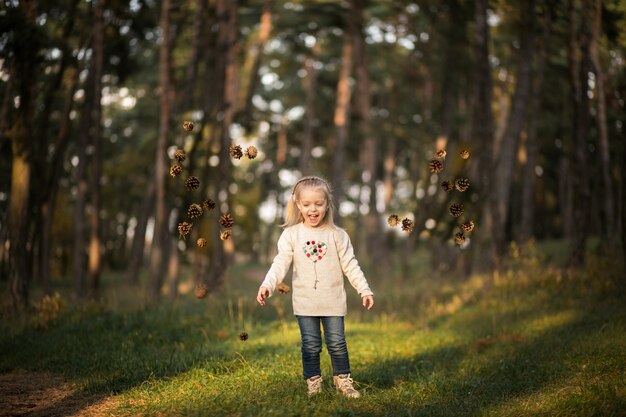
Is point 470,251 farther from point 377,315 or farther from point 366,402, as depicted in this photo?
point 366,402

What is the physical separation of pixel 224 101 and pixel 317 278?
42.8 ft

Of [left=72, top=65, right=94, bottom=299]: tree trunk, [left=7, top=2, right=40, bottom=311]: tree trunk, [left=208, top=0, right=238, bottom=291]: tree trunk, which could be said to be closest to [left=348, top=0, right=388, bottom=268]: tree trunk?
[left=208, top=0, right=238, bottom=291]: tree trunk

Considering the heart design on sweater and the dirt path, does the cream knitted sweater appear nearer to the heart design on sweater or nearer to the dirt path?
the heart design on sweater

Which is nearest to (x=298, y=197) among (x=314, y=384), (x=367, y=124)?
(x=314, y=384)

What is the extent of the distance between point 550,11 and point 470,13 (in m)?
3.13

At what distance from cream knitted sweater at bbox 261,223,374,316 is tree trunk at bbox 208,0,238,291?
11362 mm

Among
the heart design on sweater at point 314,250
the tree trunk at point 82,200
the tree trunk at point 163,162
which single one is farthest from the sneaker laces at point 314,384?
the tree trunk at point 82,200

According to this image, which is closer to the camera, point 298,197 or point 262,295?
point 262,295

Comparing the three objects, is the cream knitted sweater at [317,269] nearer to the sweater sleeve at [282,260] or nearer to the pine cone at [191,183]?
the sweater sleeve at [282,260]

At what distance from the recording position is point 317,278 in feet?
19.8

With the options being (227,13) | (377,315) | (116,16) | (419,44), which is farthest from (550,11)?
(116,16)

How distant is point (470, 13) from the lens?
20.2 m

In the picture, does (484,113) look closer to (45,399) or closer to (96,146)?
(96,146)

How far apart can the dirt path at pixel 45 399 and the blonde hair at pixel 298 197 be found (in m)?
2.37
